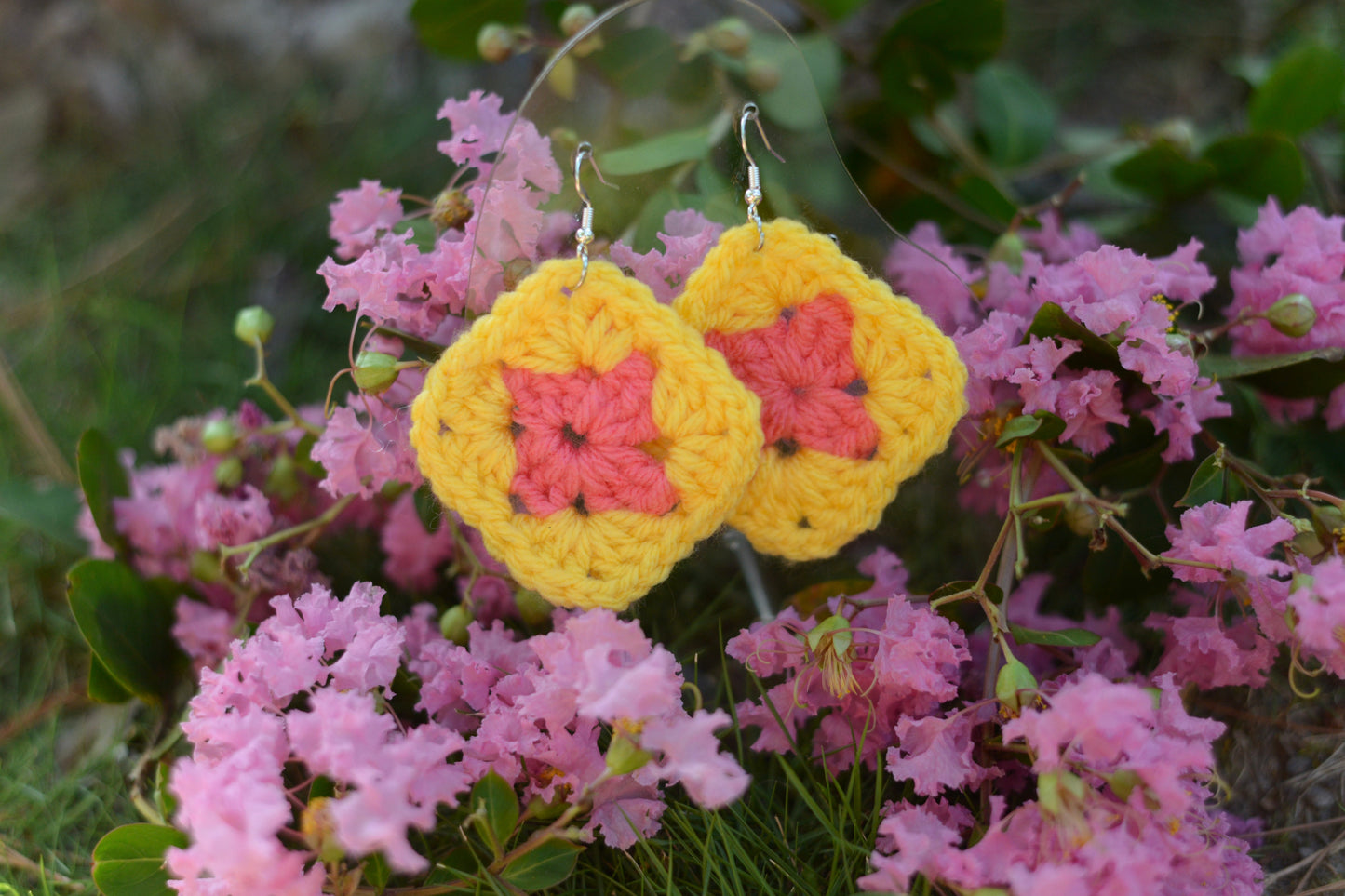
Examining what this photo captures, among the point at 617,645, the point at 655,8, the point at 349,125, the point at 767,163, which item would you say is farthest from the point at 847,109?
the point at 617,645

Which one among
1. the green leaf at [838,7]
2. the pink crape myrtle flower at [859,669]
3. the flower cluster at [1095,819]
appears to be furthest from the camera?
the green leaf at [838,7]

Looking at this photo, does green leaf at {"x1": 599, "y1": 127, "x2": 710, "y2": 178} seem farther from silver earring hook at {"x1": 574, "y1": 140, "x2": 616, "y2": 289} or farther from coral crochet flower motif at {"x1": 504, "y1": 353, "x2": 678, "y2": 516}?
coral crochet flower motif at {"x1": 504, "y1": 353, "x2": 678, "y2": 516}

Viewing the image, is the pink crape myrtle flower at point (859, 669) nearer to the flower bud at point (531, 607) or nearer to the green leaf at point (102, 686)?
the flower bud at point (531, 607)

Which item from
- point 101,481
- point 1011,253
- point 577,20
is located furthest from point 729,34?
point 101,481

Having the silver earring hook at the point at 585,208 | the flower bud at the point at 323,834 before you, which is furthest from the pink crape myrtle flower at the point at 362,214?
the flower bud at the point at 323,834

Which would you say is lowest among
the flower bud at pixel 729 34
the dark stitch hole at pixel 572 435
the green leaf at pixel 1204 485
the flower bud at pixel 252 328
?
the green leaf at pixel 1204 485

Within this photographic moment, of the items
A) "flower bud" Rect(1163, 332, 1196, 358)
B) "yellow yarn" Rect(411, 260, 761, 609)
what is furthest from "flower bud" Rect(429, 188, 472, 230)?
"flower bud" Rect(1163, 332, 1196, 358)

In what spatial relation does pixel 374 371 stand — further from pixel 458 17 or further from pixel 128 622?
pixel 458 17

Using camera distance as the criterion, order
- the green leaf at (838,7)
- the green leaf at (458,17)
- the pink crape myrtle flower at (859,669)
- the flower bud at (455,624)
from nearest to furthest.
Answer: the pink crape myrtle flower at (859,669), the flower bud at (455,624), the green leaf at (458,17), the green leaf at (838,7)
